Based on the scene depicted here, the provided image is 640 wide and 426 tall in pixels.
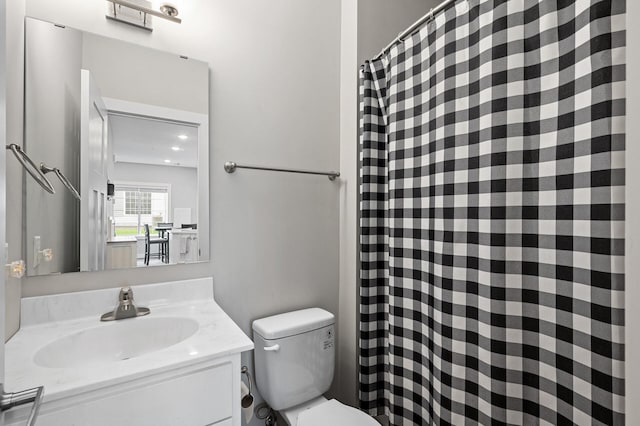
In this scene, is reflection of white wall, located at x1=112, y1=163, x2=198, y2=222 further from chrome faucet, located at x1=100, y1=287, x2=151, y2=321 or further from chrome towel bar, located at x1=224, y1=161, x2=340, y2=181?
chrome faucet, located at x1=100, y1=287, x2=151, y2=321

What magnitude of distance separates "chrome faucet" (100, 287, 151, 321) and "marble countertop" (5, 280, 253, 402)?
0.09ft

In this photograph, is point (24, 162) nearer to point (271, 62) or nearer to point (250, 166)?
point (250, 166)

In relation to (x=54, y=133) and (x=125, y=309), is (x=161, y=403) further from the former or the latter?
(x=54, y=133)

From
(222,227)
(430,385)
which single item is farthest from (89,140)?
(430,385)

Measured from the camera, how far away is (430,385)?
1136 millimetres

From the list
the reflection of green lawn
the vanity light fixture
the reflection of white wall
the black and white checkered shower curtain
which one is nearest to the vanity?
the reflection of green lawn

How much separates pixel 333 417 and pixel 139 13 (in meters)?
1.82

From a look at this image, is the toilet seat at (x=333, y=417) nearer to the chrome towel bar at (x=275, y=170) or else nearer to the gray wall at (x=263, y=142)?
the gray wall at (x=263, y=142)

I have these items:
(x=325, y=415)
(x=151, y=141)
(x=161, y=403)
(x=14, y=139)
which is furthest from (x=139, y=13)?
(x=325, y=415)

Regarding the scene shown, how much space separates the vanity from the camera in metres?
0.75

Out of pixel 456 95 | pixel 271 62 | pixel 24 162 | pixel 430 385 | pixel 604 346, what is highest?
pixel 271 62

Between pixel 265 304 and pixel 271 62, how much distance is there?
1191mm

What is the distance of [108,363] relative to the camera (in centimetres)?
82

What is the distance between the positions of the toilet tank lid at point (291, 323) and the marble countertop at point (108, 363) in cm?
25
